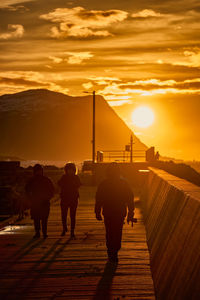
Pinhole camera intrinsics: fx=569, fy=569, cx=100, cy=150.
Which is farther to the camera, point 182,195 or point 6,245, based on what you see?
point 6,245

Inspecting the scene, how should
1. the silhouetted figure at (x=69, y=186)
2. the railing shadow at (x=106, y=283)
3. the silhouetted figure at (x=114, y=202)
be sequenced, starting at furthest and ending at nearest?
the silhouetted figure at (x=69, y=186) < the silhouetted figure at (x=114, y=202) < the railing shadow at (x=106, y=283)

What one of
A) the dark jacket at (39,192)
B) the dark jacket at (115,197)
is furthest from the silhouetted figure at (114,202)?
the dark jacket at (39,192)

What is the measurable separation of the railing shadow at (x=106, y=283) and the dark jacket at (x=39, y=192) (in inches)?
143

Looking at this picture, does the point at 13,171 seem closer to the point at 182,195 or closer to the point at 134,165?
the point at 134,165

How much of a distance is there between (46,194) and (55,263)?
3346 mm

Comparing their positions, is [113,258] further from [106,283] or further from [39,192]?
[39,192]

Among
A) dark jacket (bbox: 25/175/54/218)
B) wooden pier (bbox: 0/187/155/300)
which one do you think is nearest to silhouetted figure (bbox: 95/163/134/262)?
wooden pier (bbox: 0/187/155/300)

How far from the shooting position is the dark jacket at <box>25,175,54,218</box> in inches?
524

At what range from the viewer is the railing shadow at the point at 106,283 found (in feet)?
25.3

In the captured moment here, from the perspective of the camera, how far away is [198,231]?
17.1ft

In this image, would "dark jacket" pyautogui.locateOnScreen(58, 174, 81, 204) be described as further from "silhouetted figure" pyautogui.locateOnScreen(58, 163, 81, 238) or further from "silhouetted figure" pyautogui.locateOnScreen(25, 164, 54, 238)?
"silhouetted figure" pyautogui.locateOnScreen(25, 164, 54, 238)

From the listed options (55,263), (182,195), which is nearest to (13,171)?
(55,263)

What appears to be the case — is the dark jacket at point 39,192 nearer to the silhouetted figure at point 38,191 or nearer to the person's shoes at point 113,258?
the silhouetted figure at point 38,191

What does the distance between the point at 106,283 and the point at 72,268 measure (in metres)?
1.35
